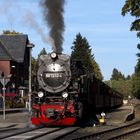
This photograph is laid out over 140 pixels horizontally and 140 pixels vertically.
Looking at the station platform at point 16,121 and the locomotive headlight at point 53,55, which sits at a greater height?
the locomotive headlight at point 53,55

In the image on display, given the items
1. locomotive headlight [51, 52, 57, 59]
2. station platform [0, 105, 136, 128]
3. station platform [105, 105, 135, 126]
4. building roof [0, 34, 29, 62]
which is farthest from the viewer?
building roof [0, 34, 29, 62]

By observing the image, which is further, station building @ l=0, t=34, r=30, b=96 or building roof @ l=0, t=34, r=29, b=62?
building roof @ l=0, t=34, r=29, b=62

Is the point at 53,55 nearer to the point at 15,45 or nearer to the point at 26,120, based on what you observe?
the point at 26,120

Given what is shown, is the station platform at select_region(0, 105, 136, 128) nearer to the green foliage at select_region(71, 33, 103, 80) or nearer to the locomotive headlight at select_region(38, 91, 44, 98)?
the locomotive headlight at select_region(38, 91, 44, 98)

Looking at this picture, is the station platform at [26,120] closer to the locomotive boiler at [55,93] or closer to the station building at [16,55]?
the locomotive boiler at [55,93]

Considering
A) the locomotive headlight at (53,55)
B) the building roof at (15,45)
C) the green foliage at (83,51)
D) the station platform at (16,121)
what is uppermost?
the green foliage at (83,51)

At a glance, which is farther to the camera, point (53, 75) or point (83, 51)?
point (83, 51)

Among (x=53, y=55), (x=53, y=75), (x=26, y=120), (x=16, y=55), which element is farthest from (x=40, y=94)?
(x=16, y=55)

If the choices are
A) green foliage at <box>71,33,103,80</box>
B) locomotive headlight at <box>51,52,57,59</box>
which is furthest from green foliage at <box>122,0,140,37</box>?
green foliage at <box>71,33,103,80</box>

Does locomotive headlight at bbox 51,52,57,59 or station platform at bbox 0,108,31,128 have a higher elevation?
locomotive headlight at bbox 51,52,57,59

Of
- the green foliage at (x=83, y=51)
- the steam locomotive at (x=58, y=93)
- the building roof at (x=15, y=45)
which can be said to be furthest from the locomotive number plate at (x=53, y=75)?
the green foliage at (x=83, y=51)

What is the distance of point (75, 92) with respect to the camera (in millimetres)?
25344

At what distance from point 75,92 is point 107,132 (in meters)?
3.05

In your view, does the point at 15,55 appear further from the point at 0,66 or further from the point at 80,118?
the point at 80,118
